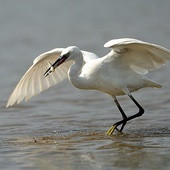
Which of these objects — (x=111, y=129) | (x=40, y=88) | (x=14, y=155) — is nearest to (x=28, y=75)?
(x=40, y=88)

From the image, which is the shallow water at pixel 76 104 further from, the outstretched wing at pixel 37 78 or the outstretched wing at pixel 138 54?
the outstretched wing at pixel 138 54

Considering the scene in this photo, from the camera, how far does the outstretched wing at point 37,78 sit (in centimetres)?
1066

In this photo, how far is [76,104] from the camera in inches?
503

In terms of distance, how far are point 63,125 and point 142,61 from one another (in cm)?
173

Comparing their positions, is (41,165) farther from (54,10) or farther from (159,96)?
(54,10)

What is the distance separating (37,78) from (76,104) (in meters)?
1.86

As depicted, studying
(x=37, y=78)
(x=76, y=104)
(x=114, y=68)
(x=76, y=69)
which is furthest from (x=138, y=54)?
(x=76, y=104)

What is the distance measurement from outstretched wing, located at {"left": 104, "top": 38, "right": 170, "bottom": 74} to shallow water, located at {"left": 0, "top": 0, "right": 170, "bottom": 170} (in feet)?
3.06

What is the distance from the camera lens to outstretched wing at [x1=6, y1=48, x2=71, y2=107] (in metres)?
10.7

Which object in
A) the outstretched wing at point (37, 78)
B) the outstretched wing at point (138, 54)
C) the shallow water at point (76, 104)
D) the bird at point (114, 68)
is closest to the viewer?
the shallow water at point (76, 104)

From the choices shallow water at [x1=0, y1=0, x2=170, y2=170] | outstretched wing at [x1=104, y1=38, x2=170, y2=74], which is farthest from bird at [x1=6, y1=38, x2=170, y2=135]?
shallow water at [x1=0, y1=0, x2=170, y2=170]

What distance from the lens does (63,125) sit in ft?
36.1

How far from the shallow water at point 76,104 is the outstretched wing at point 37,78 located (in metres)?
0.50

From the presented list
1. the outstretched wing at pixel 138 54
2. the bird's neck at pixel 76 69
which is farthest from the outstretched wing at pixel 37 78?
the outstretched wing at pixel 138 54
